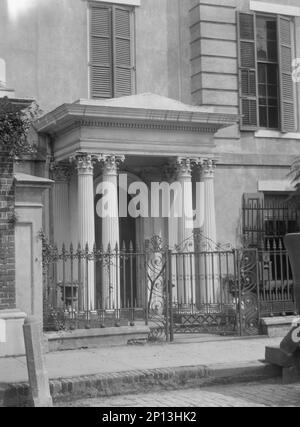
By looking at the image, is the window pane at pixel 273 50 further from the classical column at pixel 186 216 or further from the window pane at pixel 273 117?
the classical column at pixel 186 216

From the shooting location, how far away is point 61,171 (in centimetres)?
1381

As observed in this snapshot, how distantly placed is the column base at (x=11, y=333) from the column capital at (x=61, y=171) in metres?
4.88

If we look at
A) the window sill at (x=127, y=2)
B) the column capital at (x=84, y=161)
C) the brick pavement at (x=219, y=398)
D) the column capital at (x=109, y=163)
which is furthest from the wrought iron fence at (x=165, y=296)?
the window sill at (x=127, y=2)

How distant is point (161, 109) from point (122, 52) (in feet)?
8.25

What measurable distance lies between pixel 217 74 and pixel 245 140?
164 centimetres

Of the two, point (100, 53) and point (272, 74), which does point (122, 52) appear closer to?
point (100, 53)

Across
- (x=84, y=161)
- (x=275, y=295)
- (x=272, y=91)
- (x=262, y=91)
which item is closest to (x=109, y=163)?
(x=84, y=161)

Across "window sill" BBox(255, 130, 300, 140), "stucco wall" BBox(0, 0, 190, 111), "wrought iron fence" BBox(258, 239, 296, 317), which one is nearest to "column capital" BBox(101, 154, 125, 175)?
"stucco wall" BBox(0, 0, 190, 111)

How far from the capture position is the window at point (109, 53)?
566 inches

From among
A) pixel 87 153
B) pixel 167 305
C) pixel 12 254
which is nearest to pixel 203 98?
pixel 87 153

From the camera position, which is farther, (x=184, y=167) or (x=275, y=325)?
(x=184, y=167)

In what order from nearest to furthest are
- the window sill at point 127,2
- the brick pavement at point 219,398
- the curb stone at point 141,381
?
the brick pavement at point 219,398, the curb stone at point 141,381, the window sill at point 127,2

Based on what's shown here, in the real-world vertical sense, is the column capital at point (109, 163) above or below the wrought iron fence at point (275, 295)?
above

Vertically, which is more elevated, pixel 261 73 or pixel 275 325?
pixel 261 73
